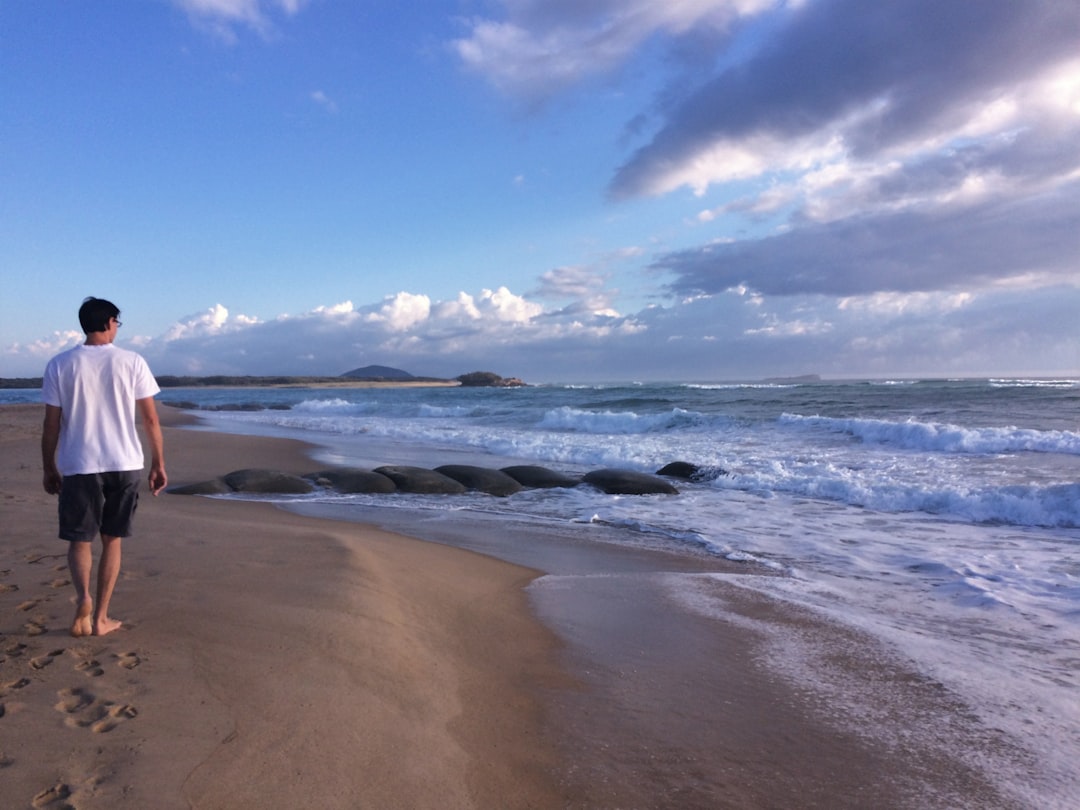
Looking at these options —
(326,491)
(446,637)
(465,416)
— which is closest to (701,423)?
(465,416)

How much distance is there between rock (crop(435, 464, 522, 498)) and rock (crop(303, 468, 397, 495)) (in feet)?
4.03

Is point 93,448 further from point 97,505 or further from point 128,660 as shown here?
point 128,660

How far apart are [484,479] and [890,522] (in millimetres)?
6298

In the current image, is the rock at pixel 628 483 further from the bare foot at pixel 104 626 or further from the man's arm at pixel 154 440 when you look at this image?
the bare foot at pixel 104 626

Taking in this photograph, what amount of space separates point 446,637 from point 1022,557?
20.2 feet

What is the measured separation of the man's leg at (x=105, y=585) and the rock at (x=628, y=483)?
8.56m

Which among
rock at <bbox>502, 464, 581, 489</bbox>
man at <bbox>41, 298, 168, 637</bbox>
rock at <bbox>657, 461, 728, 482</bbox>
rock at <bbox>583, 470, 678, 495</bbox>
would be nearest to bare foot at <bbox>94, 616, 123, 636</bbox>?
man at <bbox>41, 298, 168, 637</bbox>

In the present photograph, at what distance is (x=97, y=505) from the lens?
3.64m


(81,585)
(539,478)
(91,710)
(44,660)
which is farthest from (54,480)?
(539,478)

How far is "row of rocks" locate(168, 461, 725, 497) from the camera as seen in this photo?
11.2m

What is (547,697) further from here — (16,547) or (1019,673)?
(16,547)

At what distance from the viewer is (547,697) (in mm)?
3688

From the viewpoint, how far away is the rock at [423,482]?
37.5ft

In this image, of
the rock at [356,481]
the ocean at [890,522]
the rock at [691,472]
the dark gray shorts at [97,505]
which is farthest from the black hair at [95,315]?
the rock at [691,472]
